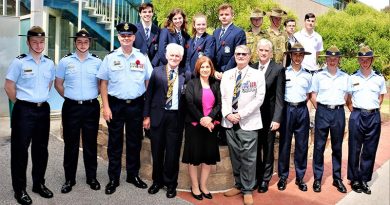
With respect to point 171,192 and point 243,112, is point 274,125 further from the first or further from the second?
point 171,192

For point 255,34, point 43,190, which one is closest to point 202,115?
point 255,34

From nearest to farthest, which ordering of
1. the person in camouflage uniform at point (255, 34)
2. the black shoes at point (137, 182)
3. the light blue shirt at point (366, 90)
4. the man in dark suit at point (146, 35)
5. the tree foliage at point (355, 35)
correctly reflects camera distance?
the black shoes at point (137, 182), the light blue shirt at point (366, 90), the man in dark suit at point (146, 35), the person in camouflage uniform at point (255, 34), the tree foliage at point (355, 35)

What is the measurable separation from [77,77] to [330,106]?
10.3 feet

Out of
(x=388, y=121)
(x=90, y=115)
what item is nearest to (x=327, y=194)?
(x=90, y=115)

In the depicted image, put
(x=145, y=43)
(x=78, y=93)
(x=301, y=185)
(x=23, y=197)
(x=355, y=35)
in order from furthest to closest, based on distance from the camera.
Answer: (x=355, y=35) < (x=145, y=43) < (x=301, y=185) < (x=78, y=93) < (x=23, y=197)

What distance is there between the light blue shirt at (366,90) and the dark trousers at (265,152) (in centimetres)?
119

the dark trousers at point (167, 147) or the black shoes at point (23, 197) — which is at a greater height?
the dark trousers at point (167, 147)

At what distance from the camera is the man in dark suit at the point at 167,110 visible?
437cm

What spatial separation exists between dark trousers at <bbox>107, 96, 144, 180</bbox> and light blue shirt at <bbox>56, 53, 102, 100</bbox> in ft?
0.89

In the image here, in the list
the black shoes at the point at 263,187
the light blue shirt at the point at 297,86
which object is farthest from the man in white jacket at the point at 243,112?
the light blue shirt at the point at 297,86

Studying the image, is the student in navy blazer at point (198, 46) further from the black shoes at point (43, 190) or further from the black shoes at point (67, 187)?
the black shoes at point (43, 190)

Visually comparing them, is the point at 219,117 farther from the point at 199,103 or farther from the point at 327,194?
the point at 327,194

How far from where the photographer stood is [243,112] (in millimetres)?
4324

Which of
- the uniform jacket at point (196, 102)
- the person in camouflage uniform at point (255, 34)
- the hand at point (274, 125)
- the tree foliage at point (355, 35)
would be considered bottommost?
the hand at point (274, 125)
